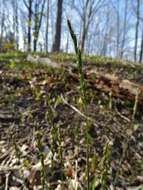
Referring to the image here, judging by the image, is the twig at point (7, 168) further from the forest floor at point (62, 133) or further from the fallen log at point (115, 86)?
the fallen log at point (115, 86)

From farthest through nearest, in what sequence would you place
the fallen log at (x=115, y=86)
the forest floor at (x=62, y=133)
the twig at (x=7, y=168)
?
the fallen log at (x=115, y=86), the twig at (x=7, y=168), the forest floor at (x=62, y=133)

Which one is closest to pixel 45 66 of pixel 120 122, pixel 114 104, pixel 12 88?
pixel 12 88

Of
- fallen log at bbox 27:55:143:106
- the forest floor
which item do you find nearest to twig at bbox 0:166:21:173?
the forest floor

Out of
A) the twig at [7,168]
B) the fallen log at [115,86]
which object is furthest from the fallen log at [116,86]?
the twig at [7,168]

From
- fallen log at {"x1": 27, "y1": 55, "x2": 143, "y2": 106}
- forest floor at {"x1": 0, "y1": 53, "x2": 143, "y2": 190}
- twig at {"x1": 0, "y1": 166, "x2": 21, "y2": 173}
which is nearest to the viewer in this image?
forest floor at {"x1": 0, "y1": 53, "x2": 143, "y2": 190}

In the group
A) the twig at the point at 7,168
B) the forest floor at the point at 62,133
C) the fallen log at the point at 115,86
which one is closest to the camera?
the forest floor at the point at 62,133

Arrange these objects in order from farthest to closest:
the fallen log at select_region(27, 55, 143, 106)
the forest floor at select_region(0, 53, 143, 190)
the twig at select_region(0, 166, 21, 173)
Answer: the fallen log at select_region(27, 55, 143, 106) < the twig at select_region(0, 166, 21, 173) < the forest floor at select_region(0, 53, 143, 190)

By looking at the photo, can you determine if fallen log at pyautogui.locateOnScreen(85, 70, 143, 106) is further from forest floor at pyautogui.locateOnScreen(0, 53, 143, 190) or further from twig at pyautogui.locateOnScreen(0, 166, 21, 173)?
twig at pyautogui.locateOnScreen(0, 166, 21, 173)

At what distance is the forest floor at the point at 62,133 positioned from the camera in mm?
1956

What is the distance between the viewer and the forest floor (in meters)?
1.96

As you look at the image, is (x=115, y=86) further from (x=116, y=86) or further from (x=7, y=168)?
(x=7, y=168)

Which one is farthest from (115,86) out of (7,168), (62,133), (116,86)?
(7,168)

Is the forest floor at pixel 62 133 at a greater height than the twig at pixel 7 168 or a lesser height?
greater

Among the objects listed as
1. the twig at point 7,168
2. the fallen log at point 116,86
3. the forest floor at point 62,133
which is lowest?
the twig at point 7,168
